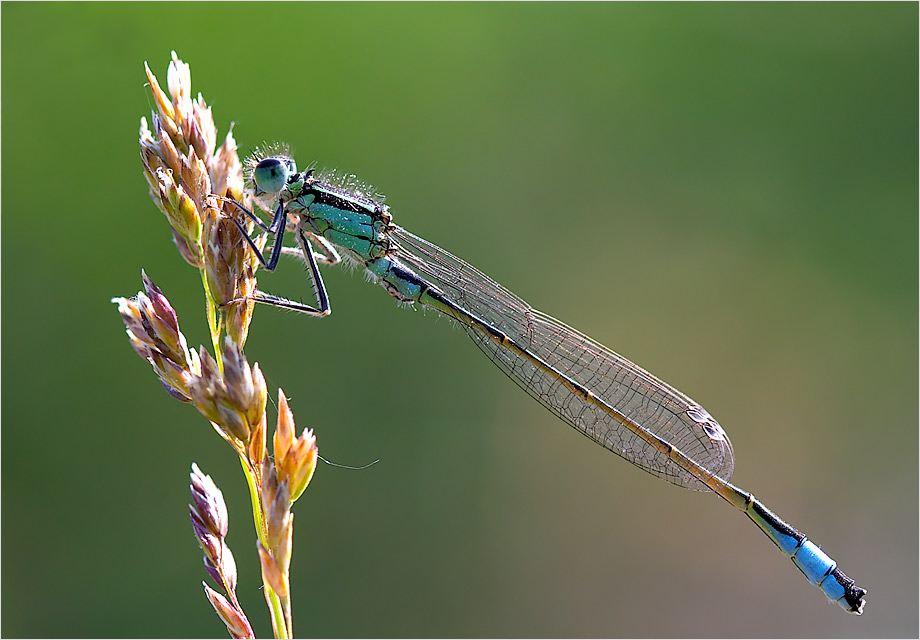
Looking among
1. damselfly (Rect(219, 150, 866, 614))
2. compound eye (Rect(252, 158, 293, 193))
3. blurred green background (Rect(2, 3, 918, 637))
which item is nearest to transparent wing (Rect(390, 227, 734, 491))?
damselfly (Rect(219, 150, 866, 614))

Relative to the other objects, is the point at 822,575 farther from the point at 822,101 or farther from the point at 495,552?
the point at 822,101

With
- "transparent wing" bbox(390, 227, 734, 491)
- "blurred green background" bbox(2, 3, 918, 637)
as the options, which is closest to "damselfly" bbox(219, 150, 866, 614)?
→ "transparent wing" bbox(390, 227, 734, 491)

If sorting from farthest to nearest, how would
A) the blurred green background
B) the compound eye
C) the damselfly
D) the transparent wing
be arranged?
the blurred green background → the transparent wing → the damselfly → the compound eye

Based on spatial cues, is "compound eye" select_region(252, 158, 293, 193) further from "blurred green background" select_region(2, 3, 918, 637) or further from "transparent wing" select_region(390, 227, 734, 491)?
"blurred green background" select_region(2, 3, 918, 637)

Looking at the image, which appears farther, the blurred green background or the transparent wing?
the blurred green background

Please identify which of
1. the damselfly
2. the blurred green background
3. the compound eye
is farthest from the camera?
the blurred green background

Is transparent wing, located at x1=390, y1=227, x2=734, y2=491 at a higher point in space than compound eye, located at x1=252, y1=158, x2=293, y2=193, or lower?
lower

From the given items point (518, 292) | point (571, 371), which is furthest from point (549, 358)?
point (518, 292)

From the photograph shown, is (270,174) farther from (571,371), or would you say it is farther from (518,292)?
(518,292)

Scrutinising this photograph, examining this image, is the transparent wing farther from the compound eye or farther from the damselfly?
the compound eye
